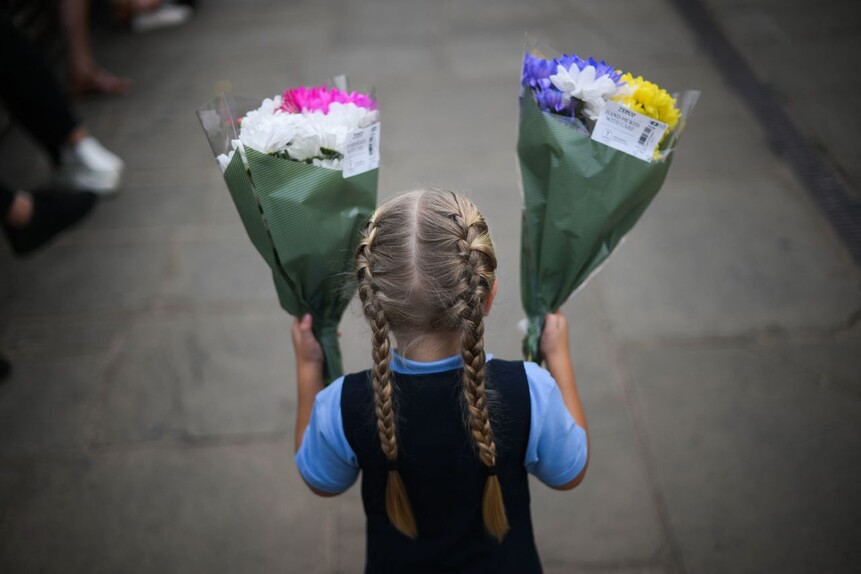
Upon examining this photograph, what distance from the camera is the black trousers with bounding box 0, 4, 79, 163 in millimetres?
3205

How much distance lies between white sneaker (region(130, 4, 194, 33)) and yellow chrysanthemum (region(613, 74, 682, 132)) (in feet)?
15.4

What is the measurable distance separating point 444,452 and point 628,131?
75 centimetres

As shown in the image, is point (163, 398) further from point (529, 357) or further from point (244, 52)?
point (244, 52)

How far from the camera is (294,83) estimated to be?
4336 mm

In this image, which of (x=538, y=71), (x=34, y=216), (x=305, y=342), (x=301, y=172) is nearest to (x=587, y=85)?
(x=538, y=71)

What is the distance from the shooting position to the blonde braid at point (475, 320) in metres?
1.14

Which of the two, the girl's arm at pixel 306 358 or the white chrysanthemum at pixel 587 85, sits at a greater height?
the white chrysanthemum at pixel 587 85

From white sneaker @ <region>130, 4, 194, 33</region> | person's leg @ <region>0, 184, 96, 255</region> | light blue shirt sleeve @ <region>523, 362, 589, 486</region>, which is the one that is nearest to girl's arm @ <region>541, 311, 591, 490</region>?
light blue shirt sleeve @ <region>523, 362, 589, 486</region>

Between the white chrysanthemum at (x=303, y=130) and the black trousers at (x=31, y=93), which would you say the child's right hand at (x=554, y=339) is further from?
the black trousers at (x=31, y=93)

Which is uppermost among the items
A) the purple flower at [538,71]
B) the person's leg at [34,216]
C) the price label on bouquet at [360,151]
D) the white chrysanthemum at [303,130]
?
the purple flower at [538,71]

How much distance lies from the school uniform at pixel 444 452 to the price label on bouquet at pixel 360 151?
0.42 m

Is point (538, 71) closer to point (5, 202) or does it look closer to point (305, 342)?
point (305, 342)

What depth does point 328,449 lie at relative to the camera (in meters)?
1.30

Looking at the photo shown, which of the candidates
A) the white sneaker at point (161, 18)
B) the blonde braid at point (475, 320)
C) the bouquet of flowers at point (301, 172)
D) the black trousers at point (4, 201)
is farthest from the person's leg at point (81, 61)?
the blonde braid at point (475, 320)
